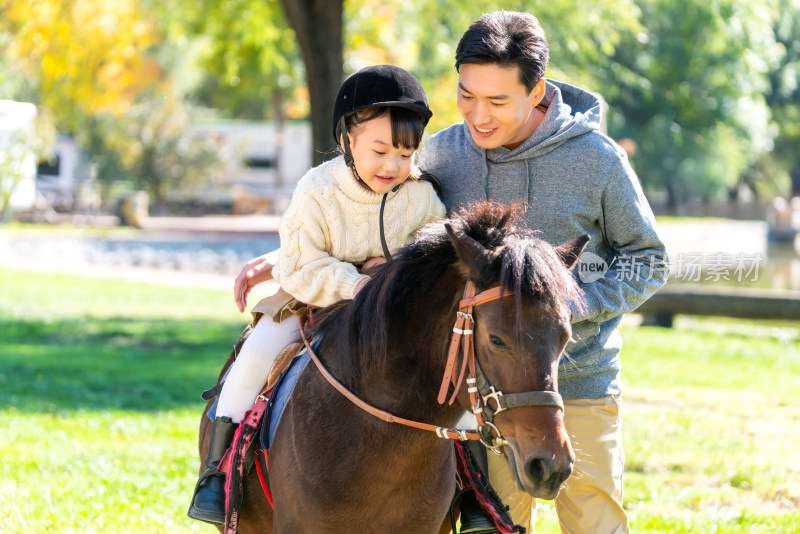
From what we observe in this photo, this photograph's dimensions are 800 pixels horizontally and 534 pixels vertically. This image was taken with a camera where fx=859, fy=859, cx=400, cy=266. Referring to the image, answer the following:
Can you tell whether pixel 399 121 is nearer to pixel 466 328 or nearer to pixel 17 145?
pixel 466 328

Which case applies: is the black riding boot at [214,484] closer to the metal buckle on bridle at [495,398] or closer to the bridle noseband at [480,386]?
the bridle noseband at [480,386]

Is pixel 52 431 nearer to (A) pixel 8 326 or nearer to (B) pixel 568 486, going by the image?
(B) pixel 568 486

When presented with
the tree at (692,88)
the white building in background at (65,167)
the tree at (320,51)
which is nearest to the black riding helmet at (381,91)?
the tree at (320,51)

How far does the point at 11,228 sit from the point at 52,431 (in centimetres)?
2326

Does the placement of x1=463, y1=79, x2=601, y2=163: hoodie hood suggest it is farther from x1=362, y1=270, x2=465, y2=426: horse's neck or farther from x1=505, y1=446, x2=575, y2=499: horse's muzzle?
x1=505, y1=446, x2=575, y2=499: horse's muzzle

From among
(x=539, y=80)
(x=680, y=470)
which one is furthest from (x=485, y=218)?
(x=680, y=470)

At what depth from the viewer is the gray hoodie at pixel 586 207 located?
3.21 m

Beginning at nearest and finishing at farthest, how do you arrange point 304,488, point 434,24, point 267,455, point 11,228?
point 304,488 < point 267,455 < point 434,24 < point 11,228

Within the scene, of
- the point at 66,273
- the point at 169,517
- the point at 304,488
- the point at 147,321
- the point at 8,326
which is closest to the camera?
the point at 304,488

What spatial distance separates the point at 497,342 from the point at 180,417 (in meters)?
6.11

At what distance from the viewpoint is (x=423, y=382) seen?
279cm

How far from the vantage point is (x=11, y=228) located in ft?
92.1

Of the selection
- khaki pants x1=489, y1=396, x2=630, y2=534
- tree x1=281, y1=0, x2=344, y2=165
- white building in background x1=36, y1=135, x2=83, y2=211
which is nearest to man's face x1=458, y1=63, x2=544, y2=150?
khaki pants x1=489, y1=396, x2=630, y2=534

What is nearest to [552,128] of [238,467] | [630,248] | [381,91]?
[630,248]
